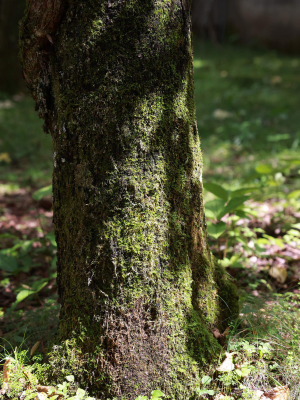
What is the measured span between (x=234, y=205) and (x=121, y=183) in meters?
1.16

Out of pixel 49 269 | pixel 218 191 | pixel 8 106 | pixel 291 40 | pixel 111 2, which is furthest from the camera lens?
pixel 291 40

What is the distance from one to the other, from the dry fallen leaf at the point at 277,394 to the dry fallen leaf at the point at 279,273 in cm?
101

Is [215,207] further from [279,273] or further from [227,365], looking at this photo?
[227,365]

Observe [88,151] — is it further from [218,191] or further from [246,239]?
[246,239]

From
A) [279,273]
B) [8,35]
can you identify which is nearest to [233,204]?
[279,273]

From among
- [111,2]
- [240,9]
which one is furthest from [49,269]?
[240,9]

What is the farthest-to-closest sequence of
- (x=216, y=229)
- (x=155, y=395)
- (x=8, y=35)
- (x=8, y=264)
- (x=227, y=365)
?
(x=8, y=35) < (x=8, y=264) < (x=216, y=229) < (x=227, y=365) < (x=155, y=395)

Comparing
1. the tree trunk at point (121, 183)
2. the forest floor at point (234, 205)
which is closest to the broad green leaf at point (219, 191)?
the forest floor at point (234, 205)

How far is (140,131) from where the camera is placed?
4.69 feet

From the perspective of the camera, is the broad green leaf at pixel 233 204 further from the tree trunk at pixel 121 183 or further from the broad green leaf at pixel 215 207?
the tree trunk at pixel 121 183

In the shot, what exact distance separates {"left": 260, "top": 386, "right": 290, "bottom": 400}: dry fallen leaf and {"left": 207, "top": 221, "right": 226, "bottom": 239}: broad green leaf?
98cm

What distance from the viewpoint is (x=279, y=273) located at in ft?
7.86

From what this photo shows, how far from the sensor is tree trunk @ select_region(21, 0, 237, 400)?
4.56ft

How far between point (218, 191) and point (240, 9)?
13.2 meters
